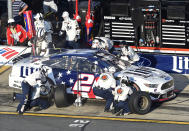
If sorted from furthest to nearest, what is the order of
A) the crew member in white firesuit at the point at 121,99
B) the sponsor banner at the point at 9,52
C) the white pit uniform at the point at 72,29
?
the white pit uniform at the point at 72,29, the sponsor banner at the point at 9,52, the crew member in white firesuit at the point at 121,99

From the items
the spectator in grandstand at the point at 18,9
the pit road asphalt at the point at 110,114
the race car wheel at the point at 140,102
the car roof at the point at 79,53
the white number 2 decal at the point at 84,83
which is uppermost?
the spectator in grandstand at the point at 18,9

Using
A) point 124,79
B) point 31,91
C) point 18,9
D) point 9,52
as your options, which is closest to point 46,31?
point 9,52

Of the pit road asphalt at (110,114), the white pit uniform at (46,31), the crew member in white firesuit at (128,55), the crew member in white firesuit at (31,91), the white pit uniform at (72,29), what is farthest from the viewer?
the white pit uniform at (72,29)

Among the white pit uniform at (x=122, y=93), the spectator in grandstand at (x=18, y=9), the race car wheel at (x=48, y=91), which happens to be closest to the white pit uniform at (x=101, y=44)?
the race car wheel at (x=48, y=91)

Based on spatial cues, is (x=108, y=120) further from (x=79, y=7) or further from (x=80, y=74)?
(x=79, y=7)

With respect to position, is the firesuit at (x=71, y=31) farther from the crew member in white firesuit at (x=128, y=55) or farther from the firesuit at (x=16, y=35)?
the crew member in white firesuit at (x=128, y=55)

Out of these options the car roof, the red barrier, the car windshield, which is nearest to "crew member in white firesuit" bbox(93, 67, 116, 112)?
the car windshield

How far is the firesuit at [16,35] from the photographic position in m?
19.4

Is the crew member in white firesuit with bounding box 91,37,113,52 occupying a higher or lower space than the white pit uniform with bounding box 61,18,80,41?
lower

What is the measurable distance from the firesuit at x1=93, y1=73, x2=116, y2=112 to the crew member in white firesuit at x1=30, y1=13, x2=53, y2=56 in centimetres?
325

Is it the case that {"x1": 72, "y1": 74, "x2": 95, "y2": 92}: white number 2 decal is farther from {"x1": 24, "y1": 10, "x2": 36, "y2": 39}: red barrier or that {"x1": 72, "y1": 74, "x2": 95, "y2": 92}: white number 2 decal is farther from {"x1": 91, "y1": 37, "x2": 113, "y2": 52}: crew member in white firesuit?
{"x1": 24, "y1": 10, "x2": 36, "y2": 39}: red barrier

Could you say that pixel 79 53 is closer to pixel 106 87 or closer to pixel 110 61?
pixel 110 61

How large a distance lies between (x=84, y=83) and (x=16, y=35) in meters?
6.24

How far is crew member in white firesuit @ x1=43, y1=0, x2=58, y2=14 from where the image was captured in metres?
20.8
